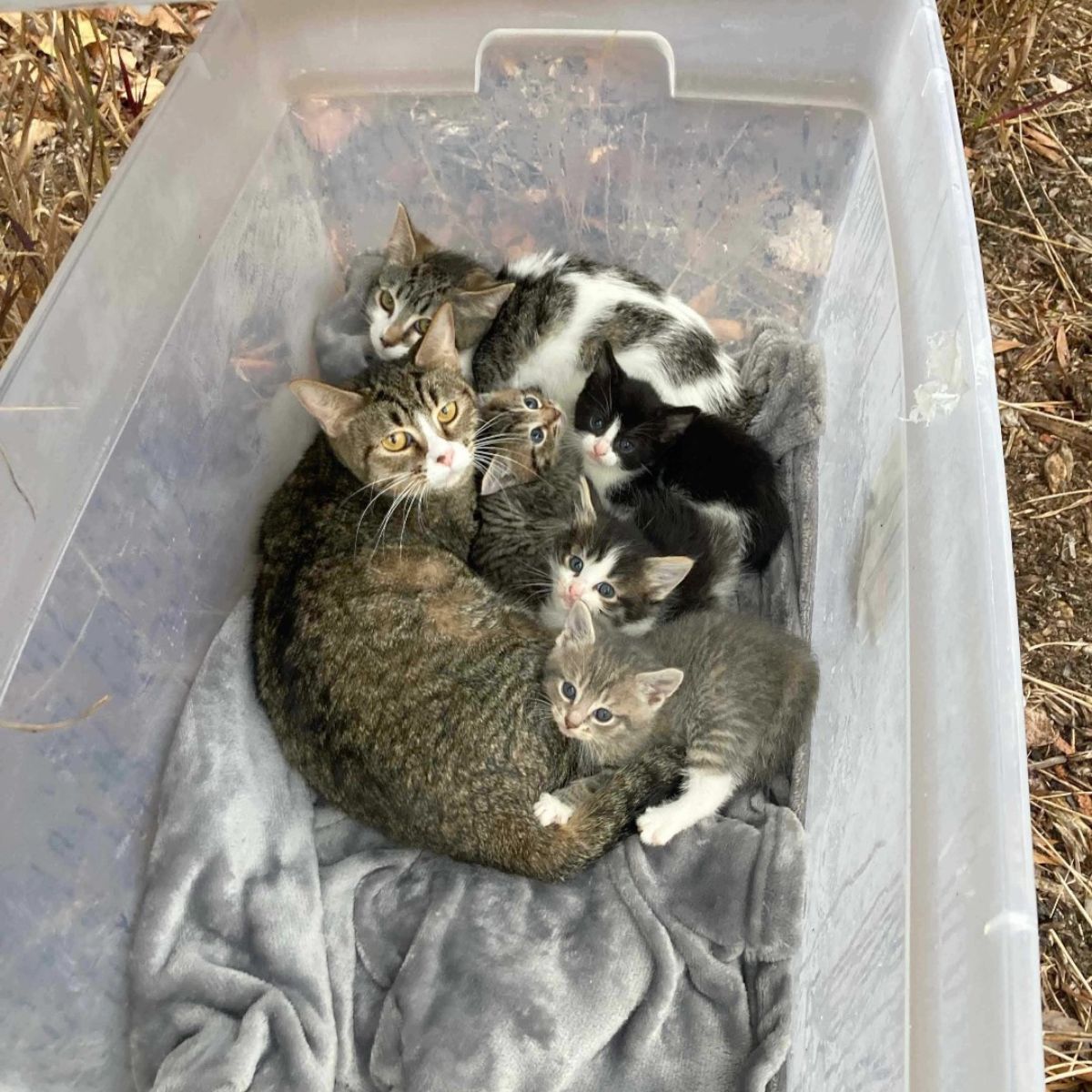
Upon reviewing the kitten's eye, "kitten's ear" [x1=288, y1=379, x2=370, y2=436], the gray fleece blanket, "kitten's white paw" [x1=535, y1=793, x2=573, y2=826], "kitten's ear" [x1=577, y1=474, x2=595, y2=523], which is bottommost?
the gray fleece blanket

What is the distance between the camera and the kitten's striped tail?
1.55 metres

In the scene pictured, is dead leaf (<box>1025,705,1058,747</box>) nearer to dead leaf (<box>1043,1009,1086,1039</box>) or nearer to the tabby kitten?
dead leaf (<box>1043,1009,1086,1039</box>)

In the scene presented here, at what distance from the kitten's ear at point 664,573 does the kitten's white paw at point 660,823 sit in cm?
40

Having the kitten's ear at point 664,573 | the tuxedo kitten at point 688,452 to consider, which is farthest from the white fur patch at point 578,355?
the kitten's ear at point 664,573

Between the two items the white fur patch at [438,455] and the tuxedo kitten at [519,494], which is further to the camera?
the tuxedo kitten at [519,494]

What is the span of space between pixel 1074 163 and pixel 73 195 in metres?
2.60

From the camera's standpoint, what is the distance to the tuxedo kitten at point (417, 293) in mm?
2068

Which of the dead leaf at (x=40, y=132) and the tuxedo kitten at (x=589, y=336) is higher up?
the dead leaf at (x=40, y=132)

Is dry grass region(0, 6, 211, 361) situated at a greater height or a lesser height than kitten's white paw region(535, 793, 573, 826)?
greater

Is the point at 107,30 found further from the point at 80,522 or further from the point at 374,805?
the point at 374,805

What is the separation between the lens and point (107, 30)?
246 cm

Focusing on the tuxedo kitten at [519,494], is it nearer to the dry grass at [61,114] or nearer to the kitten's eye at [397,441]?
the kitten's eye at [397,441]

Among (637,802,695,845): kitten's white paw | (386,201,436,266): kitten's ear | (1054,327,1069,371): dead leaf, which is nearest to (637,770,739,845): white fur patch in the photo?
(637,802,695,845): kitten's white paw

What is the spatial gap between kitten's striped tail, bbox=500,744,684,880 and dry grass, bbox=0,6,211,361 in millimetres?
1412
